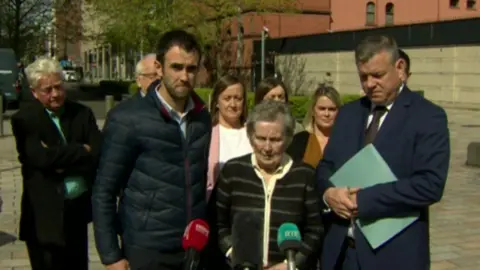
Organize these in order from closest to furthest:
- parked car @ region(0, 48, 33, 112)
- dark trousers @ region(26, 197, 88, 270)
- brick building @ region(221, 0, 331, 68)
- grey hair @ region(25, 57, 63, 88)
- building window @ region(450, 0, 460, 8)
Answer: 1. grey hair @ region(25, 57, 63, 88)
2. dark trousers @ region(26, 197, 88, 270)
3. parked car @ region(0, 48, 33, 112)
4. brick building @ region(221, 0, 331, 68)
5. building window @ region(450, 0, 460, 8)

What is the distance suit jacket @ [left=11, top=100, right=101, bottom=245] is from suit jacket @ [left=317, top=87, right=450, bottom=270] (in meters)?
1.59

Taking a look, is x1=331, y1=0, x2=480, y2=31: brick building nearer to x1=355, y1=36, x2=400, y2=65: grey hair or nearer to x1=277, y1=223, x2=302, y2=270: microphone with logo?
x1=355, y1=36, x2=400, y2=65: grey hair

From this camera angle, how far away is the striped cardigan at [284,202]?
3.71 meters

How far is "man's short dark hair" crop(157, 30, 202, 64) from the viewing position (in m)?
3.47

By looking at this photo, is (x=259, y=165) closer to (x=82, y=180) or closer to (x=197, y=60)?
(x=197, y=60)

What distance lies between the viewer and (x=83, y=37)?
4397cm

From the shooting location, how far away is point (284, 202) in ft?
12.2

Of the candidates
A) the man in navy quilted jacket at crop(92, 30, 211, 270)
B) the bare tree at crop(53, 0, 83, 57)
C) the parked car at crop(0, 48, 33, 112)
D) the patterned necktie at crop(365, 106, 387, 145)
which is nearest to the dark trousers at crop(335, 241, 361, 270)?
the patterned necktie at crop(365, 106, 387, 145)

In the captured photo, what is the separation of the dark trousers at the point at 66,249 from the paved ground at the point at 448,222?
2.50 meters

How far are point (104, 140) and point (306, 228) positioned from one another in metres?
1.16

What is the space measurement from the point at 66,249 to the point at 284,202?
1539 mm

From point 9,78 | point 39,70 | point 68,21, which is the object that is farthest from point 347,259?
point 68,21

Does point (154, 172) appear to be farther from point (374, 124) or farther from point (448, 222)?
point (448, 222)

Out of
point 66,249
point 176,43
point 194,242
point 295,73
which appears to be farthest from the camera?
point 295,73
